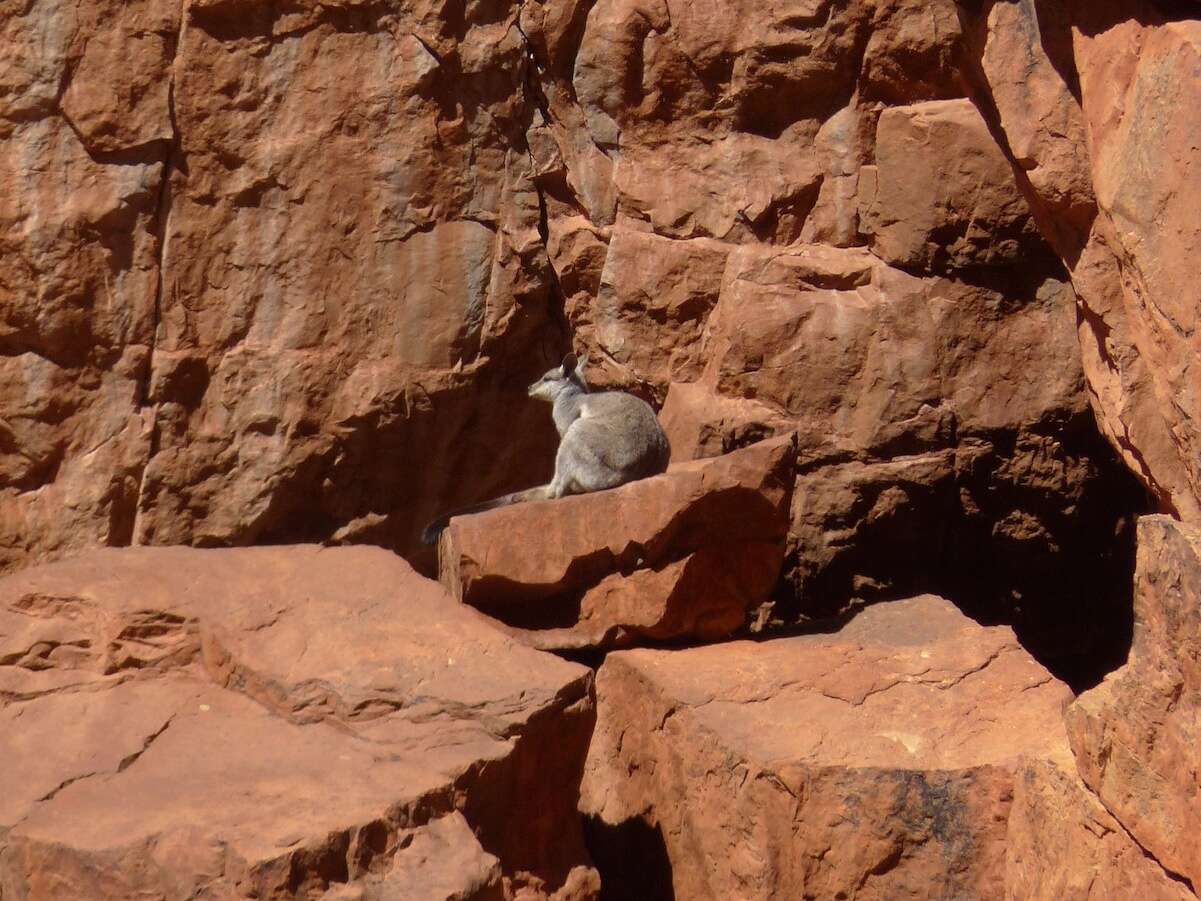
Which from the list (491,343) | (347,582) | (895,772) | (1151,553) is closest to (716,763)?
(895,772)

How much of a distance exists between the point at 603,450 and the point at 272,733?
2146 millimetres

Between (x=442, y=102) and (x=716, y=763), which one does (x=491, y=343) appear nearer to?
(x=442, y=102)

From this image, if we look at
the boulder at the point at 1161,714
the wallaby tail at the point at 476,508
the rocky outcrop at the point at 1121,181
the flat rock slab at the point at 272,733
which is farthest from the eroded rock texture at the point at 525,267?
the boulder at the point at 1161,714

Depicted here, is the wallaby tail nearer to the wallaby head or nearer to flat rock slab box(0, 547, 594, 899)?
the wallaby head

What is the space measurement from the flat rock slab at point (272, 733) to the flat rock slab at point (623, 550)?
362 millimetres

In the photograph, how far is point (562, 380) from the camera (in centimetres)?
651

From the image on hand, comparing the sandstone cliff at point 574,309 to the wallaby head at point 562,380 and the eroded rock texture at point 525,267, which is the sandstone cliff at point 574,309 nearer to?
the eroded rock texture at point 525,267

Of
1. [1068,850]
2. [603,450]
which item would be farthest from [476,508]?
[1068,850]

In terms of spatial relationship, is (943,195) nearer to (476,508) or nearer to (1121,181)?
(1121,181)

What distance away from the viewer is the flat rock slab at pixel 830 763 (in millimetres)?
4266

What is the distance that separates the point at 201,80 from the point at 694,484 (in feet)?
9.58

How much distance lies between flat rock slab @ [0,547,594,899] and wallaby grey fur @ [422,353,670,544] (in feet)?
3.89

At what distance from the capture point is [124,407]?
253 inches

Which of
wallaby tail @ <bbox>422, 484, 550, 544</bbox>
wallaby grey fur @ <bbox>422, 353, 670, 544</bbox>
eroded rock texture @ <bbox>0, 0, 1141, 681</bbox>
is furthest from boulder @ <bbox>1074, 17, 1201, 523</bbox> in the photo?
wallaby tail @ <bbox>422, 484, 550, 544</bbox>
